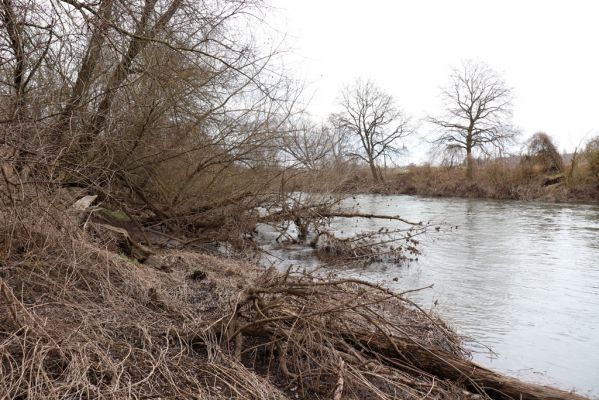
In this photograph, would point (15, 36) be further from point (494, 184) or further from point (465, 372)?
point (494, 184)

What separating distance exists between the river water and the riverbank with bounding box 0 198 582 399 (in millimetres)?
1173

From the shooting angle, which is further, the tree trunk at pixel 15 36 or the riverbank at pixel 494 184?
the riverbank at pixel 494 184

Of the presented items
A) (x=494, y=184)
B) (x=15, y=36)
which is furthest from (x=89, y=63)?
(x=494, y=184)

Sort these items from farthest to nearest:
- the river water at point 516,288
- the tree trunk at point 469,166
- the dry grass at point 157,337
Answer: the tree trunk at point 469,166 < the river water at point 516,288 < the dry grass at point 157,337

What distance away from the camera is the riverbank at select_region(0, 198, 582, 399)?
12.8ft

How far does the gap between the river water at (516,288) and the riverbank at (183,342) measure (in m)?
1.17

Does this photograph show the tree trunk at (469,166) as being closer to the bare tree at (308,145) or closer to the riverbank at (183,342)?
the bare tree at (308,145)

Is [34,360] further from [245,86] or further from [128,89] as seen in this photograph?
A: [245,86]

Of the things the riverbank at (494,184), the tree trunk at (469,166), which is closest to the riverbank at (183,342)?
the riverbank at (494,184)

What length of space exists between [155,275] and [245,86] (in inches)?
204

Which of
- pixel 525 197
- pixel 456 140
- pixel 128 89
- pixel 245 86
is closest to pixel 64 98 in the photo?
pixel 128 89

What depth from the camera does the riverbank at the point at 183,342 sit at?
3891 mm

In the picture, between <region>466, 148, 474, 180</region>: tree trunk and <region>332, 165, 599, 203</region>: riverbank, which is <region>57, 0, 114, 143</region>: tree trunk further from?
<region>466, 148, 474, 180</region>: tree trunk

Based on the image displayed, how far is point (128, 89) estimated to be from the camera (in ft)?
30.1
